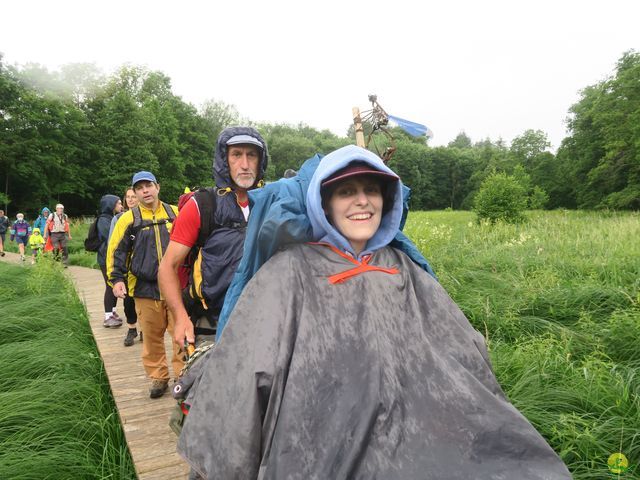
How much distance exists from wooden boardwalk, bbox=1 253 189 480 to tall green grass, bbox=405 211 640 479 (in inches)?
95.4

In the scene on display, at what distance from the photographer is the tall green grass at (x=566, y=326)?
2.59 m

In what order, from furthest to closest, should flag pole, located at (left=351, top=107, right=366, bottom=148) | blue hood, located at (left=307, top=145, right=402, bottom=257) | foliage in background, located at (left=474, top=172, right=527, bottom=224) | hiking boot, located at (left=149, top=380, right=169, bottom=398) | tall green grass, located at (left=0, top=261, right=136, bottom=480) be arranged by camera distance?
foliage in background, located at (left=474, top=172, right=527, bottom=224) < hiking boot, located at (left=149, top=380, right=169, bottom=398) < flag pole, located at (left=351, top=107, right=366, bottom=148) < tall green grass, located at (left=0, top=261, right=136, bottom=480) < blue hood, located at (left=307, top=145, right=402, bottom=257)

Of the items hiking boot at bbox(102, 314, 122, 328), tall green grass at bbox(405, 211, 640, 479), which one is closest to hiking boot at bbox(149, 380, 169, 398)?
hiking boot at bbox(102, 314, 122, 328)

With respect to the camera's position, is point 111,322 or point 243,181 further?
point 111,322

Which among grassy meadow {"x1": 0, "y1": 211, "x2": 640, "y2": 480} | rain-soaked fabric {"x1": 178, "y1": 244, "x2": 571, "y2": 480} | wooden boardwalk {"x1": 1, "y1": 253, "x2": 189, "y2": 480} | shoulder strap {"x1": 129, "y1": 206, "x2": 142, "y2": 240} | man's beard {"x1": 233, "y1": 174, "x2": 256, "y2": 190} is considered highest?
man's beard {"x1": 233, "y1": 174, "x2": 256, "y2": 190}

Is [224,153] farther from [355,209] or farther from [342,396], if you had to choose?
[342,396]

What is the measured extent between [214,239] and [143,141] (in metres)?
38.0

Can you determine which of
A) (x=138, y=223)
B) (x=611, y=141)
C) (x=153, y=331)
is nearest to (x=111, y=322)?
(x=153, y=331)

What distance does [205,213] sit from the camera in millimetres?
2508

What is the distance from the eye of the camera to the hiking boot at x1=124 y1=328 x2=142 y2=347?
5.16m

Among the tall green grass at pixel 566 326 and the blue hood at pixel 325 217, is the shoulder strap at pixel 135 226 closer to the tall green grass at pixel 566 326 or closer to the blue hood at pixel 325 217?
the blue hood at pixel 325 217

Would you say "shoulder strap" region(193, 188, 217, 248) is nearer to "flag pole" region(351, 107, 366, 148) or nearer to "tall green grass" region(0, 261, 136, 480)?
"flag pole" region(351, 107, 366, 148)

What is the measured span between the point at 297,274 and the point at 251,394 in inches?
16.4

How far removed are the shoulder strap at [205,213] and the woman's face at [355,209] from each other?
1100 mm
